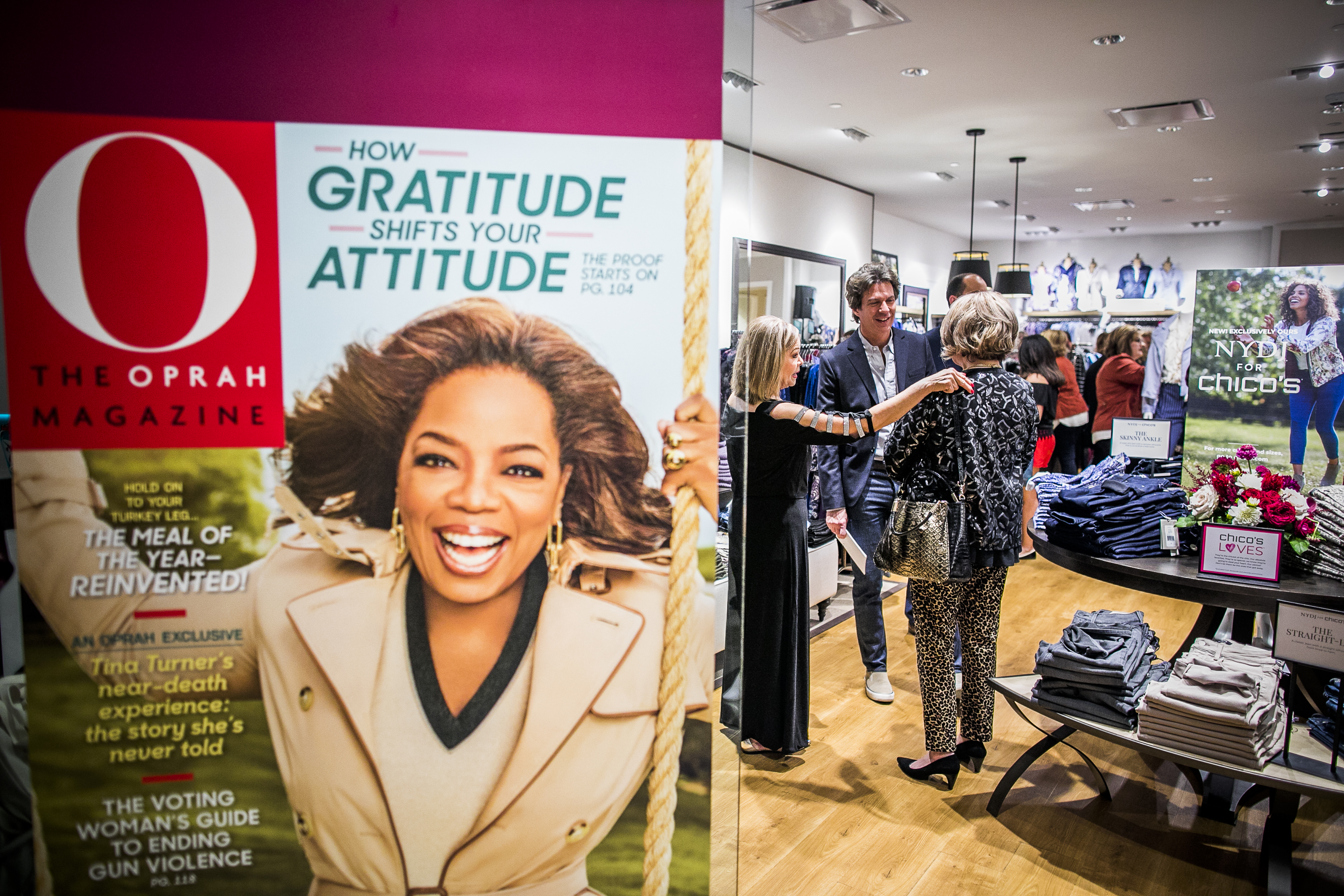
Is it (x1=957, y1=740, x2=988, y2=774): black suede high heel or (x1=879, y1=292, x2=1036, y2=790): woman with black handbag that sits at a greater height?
(x1=879, y1=292, x2=1036, y2=790): woman with black handbag

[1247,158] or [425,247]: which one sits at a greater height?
[1247,158]

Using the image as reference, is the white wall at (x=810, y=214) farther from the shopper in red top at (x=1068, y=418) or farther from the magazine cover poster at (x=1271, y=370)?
the magazine cover poster at (x=1271, y=370)

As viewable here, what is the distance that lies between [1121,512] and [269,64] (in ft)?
8.02

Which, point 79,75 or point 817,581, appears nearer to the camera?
point 79,75

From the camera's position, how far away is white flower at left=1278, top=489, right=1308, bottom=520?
229cm

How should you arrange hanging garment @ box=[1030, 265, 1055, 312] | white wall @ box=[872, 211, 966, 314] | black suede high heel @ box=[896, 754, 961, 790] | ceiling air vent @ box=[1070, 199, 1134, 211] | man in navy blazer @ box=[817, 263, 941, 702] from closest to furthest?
black suede high heel @ box=[896, 754, 961, 790] < man in navy blazer @ box=[817, 263, 941, 702] < ceiling air vent @ box=[1070, 199, 1134, 211] < white wall @ box=[872, 211, 966, 314] < hanging garment @ box=[1030, 265, 1055, 312]

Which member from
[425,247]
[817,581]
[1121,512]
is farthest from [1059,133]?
[425,247]

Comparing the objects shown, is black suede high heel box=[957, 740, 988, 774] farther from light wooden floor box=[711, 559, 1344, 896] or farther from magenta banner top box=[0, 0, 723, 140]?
magenta banner top box=[0, 0, 723, 140]

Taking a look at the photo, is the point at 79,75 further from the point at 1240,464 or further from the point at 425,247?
the point at 1240,464

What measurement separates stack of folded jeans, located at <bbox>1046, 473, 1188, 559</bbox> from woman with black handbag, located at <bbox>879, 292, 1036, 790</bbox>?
0.18 metres

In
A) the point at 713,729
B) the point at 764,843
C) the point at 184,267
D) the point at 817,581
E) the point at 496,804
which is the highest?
the point at 184,267

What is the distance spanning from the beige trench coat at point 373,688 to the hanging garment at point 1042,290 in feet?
39.3

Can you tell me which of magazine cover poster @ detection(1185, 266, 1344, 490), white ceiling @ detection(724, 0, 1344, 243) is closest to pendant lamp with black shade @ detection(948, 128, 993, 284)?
white ceiling @ detection(724, 0, 1344, 243)

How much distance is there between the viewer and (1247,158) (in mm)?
6961
